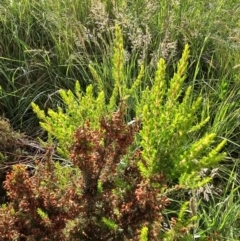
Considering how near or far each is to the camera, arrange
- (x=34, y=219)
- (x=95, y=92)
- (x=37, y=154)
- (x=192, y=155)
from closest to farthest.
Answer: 1. (x=192, y=155)
2. (x=34, y=219)
3. (x=37, y=154)
4. (x=95, y=92)

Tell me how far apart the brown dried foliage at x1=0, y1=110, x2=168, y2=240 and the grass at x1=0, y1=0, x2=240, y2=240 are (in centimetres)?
78

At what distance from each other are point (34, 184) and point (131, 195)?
30 centimetres

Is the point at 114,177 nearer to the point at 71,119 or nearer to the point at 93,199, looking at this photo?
the point at 93,199

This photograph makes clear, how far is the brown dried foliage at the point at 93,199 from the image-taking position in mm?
1613

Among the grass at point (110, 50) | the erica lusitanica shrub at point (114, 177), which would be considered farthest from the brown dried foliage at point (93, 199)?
the grass at point (110, 50)

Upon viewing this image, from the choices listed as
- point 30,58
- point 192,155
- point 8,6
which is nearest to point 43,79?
point 30,58

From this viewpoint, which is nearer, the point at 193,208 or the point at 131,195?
the point at 131,195

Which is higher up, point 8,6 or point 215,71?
point 8,6

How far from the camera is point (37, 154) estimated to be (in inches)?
96.7

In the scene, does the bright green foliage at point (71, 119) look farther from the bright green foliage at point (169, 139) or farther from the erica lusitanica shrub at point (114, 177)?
the bright green foliage at point (169, 139)

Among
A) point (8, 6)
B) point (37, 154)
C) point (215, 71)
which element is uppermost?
point (8, 6)

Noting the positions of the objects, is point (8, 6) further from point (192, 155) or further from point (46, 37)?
point (192, 155)

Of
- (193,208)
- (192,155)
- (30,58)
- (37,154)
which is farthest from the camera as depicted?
(30,58)

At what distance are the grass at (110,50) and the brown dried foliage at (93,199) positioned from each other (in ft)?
2.55
